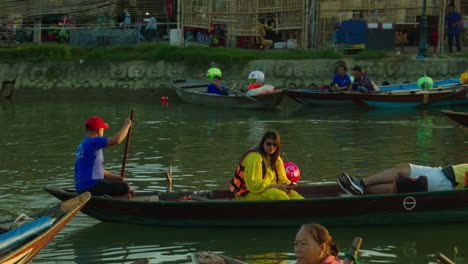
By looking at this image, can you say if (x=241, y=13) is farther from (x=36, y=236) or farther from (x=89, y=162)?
(x=36, y=236)

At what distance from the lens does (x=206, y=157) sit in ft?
48.1

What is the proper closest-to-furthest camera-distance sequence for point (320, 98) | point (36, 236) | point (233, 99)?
point (36, 236) < point (233, 99) < point (320, 98)

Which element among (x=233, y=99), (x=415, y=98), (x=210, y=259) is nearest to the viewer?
(x=210, y=259)

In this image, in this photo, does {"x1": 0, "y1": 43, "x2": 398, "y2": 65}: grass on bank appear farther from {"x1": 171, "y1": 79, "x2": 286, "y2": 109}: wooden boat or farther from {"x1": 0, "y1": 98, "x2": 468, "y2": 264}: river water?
{"x1": 171, "y1": 79, "x2": 286, "y2": 109}: wooden boat

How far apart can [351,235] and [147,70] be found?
18.1m

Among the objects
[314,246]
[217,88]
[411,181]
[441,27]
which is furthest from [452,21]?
[314,246]

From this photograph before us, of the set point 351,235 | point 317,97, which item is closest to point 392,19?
point 317,97

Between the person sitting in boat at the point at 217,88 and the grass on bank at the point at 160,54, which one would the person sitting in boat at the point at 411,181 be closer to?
the person sitting in boat at the point at 217,88

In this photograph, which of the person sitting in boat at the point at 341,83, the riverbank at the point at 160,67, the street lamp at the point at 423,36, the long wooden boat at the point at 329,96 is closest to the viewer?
the long wooden boat at the point at 329,96

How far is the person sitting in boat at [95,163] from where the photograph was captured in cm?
945

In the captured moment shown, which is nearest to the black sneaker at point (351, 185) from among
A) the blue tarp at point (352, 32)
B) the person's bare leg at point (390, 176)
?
the person's bare leg at point (390, 176)

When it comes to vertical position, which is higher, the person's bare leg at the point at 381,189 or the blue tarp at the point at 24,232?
the blue tarp at the point at 24,232

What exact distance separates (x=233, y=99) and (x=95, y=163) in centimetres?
1270

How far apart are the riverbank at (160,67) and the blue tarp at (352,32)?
72 cm
